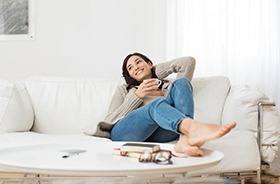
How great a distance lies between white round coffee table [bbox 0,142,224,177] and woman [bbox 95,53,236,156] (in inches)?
3.6

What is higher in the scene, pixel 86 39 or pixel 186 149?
pixel 86 39

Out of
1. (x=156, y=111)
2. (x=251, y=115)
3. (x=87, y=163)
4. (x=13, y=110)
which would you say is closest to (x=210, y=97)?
(x=251, y=115)

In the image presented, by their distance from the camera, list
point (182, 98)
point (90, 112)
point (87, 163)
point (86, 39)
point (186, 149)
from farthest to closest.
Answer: point (86, 39), point (90, 112), point (182, 98), point (186, 149), point (87, 163)

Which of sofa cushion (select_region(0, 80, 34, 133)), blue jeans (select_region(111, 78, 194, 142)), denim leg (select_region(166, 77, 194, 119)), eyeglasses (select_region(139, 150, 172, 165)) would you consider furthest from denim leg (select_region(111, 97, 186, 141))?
sofa cushion (select_region(0, 80, 34, 133))

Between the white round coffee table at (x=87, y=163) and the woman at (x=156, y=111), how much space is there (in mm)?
92

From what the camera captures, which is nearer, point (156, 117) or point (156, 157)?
point (156, 157)

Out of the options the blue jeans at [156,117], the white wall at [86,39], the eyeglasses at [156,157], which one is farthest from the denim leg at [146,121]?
the white wall at [86,39]

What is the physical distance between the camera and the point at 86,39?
141 inches

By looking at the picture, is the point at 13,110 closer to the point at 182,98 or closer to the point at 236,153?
the point at 182,98

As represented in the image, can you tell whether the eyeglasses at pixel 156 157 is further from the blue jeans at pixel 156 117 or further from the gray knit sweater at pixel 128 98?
the gray knit sweater at pixel 128 98

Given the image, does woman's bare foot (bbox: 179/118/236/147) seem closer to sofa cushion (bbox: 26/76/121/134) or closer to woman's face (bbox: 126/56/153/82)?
woman's face (bbox: 126/56/153/82)

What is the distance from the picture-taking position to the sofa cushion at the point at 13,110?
8.87 feet

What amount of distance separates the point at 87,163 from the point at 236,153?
3.50 feet

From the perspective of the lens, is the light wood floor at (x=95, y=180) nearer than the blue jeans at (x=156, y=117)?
Yes
